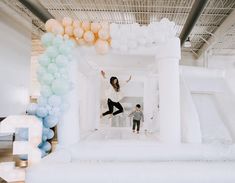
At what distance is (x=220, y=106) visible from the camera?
4164mm

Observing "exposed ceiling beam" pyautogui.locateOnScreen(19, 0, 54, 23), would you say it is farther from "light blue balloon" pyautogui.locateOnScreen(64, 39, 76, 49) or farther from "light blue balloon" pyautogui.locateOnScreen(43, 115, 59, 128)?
"light blue balloon" pyautogui.locateOnScreen(43, 115, 59, 128)

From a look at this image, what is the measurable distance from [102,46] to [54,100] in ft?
3.35

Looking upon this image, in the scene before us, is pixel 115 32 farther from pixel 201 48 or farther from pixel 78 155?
pixel 201 48

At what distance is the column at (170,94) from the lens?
3434mm

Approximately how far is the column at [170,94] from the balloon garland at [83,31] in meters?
0.86

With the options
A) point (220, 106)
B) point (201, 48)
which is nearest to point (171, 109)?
point (220, 106)

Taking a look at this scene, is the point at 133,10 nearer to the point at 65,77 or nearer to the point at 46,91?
the point at 65,77

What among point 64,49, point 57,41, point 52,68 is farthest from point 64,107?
point 57,41

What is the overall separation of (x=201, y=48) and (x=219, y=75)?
592cm

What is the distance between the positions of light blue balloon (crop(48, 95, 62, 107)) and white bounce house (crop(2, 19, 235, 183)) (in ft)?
0.96

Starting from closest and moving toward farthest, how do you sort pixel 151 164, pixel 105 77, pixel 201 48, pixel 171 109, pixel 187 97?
pixel 151 164 → pixel 171 109 → pixel 187 97 → pixel 105 77 → pixel 201 48

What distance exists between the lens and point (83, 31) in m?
3.41

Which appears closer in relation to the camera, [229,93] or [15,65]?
[229,93]

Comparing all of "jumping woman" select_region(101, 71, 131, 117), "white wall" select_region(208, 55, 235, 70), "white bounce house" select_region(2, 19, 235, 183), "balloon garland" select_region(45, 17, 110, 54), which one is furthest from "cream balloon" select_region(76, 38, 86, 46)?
"white wall" select_region(208, 55, 235, 70)
